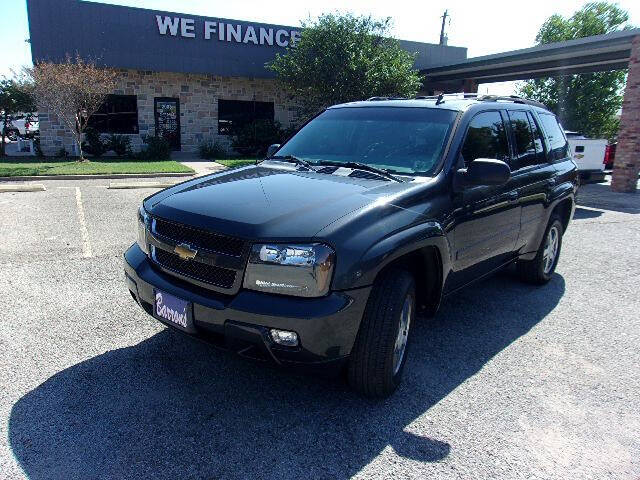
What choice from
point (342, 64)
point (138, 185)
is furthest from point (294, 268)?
point (342, 64)

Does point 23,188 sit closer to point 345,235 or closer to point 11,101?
point 11,101

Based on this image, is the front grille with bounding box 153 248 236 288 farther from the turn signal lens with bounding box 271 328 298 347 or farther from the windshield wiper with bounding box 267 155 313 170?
the windshield wiper with bounding box 267 155 313 170

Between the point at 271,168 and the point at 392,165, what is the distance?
97 centimetres

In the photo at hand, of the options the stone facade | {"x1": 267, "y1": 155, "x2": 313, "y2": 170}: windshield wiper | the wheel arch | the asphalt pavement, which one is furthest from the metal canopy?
the wheel arch

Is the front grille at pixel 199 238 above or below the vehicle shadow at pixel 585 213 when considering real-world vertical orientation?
above

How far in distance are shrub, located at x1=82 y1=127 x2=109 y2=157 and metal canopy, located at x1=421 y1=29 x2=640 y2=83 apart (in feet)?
46.3

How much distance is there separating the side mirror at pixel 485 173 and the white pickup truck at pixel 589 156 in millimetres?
9004

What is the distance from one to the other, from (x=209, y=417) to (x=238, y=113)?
1876 cm

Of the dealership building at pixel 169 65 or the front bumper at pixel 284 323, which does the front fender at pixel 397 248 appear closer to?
the front bumper at pixel 284 323

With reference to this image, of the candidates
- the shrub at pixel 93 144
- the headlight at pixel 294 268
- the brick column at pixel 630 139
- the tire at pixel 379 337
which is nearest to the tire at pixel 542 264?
the tire at pixel 379 337

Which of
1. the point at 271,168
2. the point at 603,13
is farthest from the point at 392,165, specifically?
the point at 603,13

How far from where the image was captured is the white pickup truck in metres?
11.2

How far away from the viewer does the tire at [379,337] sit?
2.81 metres

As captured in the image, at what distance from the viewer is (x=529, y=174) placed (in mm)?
4605
